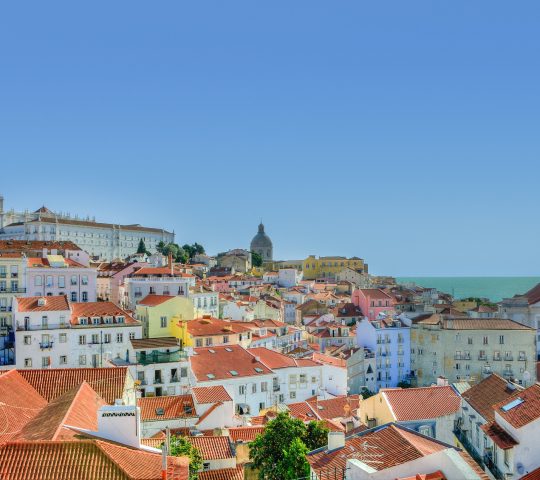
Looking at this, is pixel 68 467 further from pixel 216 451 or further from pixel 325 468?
pixel 216 451

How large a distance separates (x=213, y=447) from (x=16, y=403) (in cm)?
950

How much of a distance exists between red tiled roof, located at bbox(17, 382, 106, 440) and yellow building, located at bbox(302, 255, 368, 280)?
161 meters

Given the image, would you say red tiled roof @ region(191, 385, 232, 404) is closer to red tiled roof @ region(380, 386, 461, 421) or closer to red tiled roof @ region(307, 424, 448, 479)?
red tiled roof @ region(380, 386, 461, 421)

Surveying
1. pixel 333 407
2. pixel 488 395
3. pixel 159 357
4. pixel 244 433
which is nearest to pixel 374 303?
pixel 333 407

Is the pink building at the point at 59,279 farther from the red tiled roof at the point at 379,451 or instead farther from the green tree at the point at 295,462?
the red tiled roof at the point at 379,451

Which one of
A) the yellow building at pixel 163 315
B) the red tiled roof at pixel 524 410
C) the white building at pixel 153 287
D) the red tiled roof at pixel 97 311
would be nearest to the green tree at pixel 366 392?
the white building at pixel 153 287

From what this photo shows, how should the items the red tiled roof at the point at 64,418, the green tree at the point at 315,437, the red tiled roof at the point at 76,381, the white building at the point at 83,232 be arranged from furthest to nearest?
the white building at the point at 83,232 → the green tree at the point at 315,437 → the red tiled roof at the point at 76,381 → the red tiled roof at the point at 64,418

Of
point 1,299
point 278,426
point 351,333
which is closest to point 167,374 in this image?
point 278,426

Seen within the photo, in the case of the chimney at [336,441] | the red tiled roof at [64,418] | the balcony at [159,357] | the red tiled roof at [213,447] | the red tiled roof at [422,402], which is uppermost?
the red tiled roof at [64,418]

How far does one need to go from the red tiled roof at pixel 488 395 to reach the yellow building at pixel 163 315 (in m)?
27.4

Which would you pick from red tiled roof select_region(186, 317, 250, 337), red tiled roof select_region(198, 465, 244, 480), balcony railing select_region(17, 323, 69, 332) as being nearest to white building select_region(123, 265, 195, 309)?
red tiled roof select_region(186, 317, 250, 337)

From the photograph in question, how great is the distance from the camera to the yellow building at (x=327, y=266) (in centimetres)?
18450

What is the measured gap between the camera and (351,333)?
77625 millimetres

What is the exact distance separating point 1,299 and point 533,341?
54.4 meters
